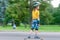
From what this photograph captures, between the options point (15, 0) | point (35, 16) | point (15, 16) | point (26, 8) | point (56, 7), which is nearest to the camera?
point (35, 16)

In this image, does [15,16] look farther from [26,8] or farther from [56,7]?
[56,7]

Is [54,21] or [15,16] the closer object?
[15,16]

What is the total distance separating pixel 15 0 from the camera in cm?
3700

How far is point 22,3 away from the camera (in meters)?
37.5

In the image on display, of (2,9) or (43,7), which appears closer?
(43,7)

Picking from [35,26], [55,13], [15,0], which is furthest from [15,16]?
[35,26]

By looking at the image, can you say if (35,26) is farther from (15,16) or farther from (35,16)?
(15,16)

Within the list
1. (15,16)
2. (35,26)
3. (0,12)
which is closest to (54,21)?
(0,12)

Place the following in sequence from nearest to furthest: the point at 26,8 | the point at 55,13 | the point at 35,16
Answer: the point at 35,16
the point at 26,8
the point at 55,13

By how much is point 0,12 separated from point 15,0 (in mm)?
23201

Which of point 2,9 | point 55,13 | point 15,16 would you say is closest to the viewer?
point 15,16

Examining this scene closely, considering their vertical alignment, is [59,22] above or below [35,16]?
below

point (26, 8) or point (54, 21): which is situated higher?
point (26, 8)

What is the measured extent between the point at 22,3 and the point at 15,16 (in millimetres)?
5679
